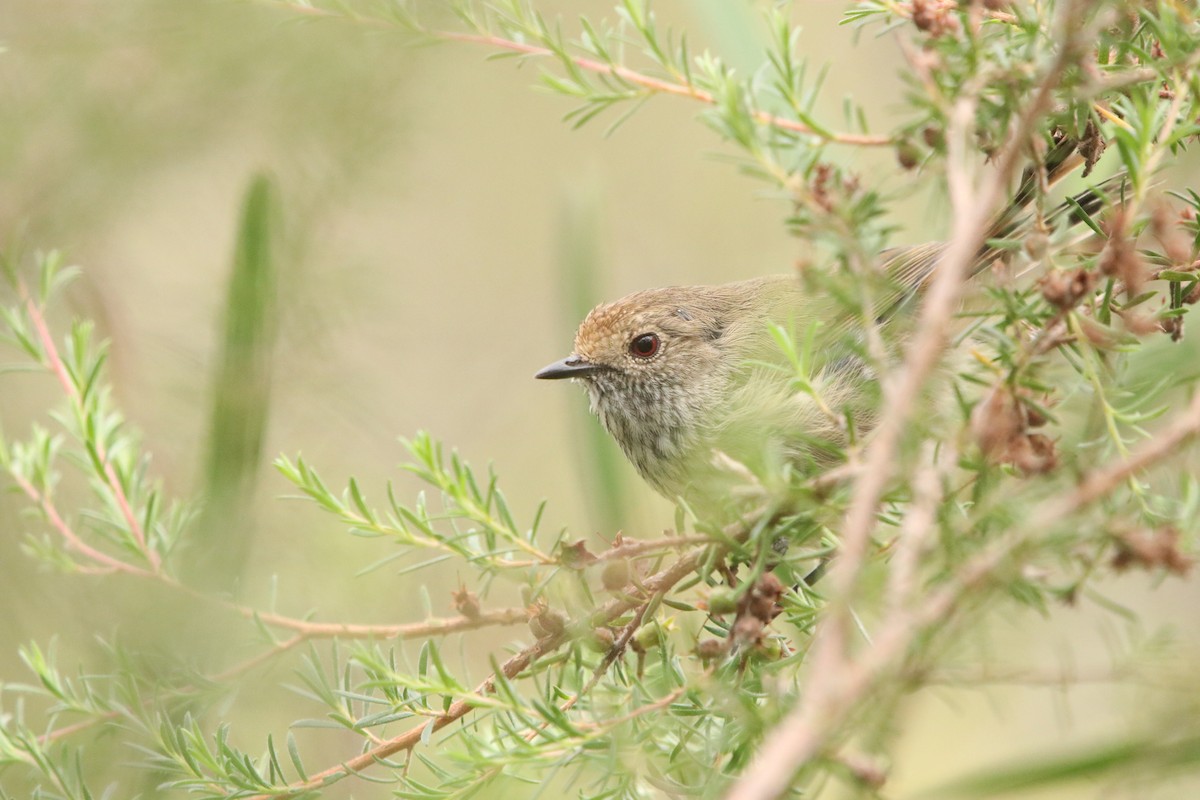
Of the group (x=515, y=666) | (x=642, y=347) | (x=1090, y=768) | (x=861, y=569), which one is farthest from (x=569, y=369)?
(x=861, y=569)

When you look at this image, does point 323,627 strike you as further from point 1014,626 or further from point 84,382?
point 1014,626

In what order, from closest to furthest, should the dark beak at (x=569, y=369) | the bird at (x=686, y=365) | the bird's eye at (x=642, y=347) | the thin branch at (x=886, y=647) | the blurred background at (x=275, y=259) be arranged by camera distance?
the thin branch at (x=886, y=647) < the blurred background at (x=275, y=259) < the bird at (x=686, y=365) < the dark beak at (x=569, y=369) < the bird's eye at (x=642, y=347)

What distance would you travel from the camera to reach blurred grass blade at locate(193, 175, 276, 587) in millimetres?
1781

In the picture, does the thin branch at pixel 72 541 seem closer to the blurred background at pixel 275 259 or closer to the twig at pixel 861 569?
the blurred background at pixel 275 259

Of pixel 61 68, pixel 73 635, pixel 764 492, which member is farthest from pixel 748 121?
pixel 61 68

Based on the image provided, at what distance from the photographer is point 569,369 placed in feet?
11.3

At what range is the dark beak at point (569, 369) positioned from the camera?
11.1ft

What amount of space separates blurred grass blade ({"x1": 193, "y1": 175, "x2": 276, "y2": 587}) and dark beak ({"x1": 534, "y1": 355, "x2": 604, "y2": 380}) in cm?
157

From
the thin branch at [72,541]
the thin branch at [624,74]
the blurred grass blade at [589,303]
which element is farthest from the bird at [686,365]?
the thin branch at [72,541]

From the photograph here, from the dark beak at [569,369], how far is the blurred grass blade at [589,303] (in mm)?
242

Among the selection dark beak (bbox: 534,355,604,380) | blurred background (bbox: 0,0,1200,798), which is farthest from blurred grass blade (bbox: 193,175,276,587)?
dark beak (bbox: 534,355,604,380)

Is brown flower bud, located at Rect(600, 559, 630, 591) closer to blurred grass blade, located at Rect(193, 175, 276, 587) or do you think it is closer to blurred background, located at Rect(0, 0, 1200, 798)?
blurred background, located at Rect(0, 0, 1200, 798)

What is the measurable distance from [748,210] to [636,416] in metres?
3.15

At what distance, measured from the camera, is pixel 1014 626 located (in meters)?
1.01
